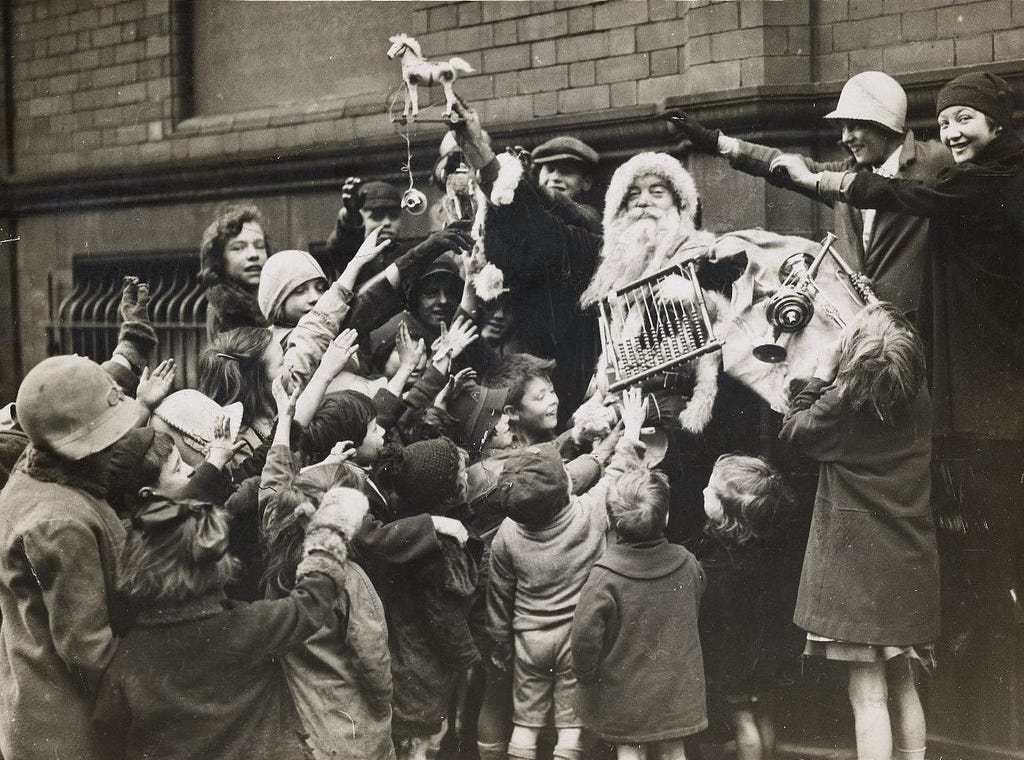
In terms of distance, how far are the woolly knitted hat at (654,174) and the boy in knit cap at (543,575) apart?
35.6 inches

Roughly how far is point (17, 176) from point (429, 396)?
3.57m

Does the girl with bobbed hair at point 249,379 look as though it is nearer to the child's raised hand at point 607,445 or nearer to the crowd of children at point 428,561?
the crowd of children at point 428,561

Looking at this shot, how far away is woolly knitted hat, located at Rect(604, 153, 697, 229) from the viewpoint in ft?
19.5

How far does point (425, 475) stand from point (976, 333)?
261cm

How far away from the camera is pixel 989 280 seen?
5430mm

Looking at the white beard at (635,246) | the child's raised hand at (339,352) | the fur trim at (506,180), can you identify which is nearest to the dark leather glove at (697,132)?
the white beard at (635,246)

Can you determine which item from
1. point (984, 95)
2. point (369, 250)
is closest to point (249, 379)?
point (369, 250)

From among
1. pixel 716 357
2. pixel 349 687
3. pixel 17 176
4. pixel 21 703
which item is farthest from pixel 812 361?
pixel 17 176

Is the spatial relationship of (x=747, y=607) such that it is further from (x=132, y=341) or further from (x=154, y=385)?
(x=132, y=341)

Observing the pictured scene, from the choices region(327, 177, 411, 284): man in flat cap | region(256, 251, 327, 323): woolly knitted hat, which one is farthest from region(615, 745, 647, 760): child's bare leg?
region(256, 251, 327, 323): woolly knitted hat

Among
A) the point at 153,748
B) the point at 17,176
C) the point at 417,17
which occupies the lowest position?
the point at 153,748

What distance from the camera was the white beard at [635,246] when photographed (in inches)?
235

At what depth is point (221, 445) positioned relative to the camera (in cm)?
647

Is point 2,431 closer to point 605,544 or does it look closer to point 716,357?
point 605,544
